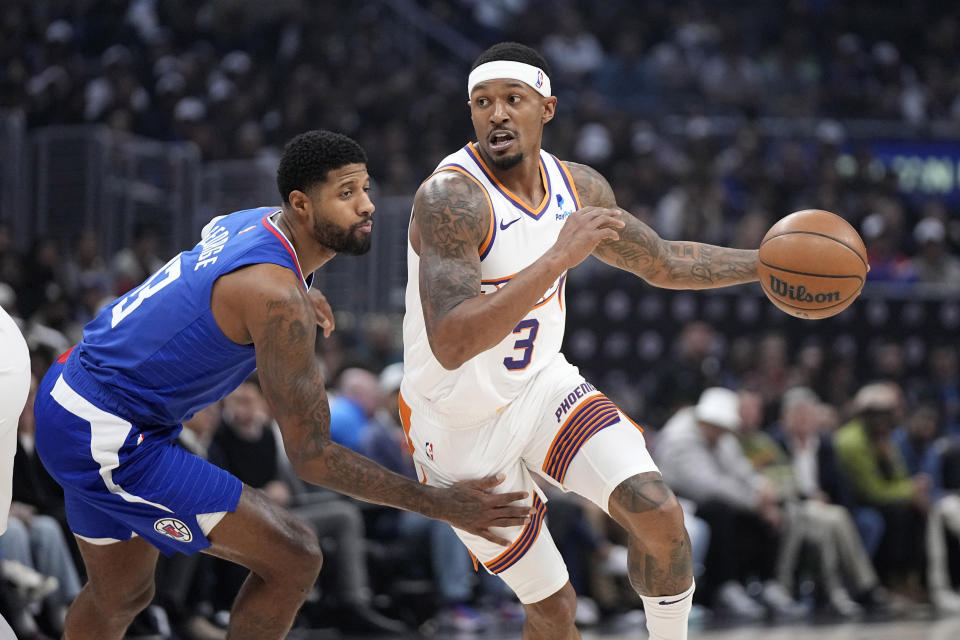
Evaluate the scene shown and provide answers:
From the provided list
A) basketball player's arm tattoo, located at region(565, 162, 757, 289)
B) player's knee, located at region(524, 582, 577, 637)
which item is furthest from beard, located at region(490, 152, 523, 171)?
player's knee, located at region(524, 582, 577, 637)

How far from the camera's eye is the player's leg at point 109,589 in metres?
4.54

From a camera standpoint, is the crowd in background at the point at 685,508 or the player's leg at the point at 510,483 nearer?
the player's leg at the point at 510,483

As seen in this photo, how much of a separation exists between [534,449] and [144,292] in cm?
162

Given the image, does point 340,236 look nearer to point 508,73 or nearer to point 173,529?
point 508,73

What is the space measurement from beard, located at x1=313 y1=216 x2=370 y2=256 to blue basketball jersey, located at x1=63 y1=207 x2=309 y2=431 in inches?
5.4

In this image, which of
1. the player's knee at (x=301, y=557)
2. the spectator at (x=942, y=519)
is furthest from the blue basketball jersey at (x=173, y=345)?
the spectator at (x=942, y=519)

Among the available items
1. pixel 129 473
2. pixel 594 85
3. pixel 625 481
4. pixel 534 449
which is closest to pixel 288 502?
pixel 534 449

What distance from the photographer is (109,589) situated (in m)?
4.54

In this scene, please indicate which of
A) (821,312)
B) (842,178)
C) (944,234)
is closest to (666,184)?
(842,178)

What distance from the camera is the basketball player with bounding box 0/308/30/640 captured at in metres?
3.87

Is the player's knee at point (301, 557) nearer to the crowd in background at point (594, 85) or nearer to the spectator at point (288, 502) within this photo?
the spectator at point (288, 502)

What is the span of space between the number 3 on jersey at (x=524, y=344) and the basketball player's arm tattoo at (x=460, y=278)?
392 mm

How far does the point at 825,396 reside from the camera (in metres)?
12.6

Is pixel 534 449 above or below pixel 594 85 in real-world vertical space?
below
